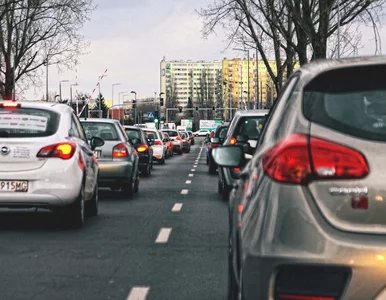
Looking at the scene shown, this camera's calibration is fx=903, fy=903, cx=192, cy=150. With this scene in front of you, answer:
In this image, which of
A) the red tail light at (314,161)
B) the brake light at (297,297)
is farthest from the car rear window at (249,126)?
the brake light at (297,297)

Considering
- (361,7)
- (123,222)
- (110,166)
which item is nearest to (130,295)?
(123,222)

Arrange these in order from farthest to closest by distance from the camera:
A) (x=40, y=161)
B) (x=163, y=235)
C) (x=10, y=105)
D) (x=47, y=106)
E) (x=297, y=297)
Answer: (x=47, y=106)
(x=10, y=105)
(x=40, y=161)
(x=163, y=235)
(x=297, y=297)

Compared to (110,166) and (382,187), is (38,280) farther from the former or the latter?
(110,166)

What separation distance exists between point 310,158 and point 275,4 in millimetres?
38526

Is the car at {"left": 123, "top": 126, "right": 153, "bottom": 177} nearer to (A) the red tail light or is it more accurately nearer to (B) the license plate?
(B) the license plate

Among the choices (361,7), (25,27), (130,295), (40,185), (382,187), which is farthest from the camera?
(25,27)

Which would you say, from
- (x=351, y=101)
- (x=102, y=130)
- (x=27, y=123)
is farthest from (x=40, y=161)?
(x=351, y=101)

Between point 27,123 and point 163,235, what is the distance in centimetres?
213

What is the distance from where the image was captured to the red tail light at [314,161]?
344 cm

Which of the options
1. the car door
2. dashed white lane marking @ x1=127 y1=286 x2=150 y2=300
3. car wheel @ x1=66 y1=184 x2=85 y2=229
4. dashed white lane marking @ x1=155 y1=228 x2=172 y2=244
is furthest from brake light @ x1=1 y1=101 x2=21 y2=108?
dashed white lane marking @ x1=127 y1=286 x2=150 y2=300

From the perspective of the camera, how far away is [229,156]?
17.1 feet

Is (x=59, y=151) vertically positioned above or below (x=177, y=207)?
above

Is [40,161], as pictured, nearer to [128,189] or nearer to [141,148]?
[128,189]

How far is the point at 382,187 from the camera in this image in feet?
11.2
